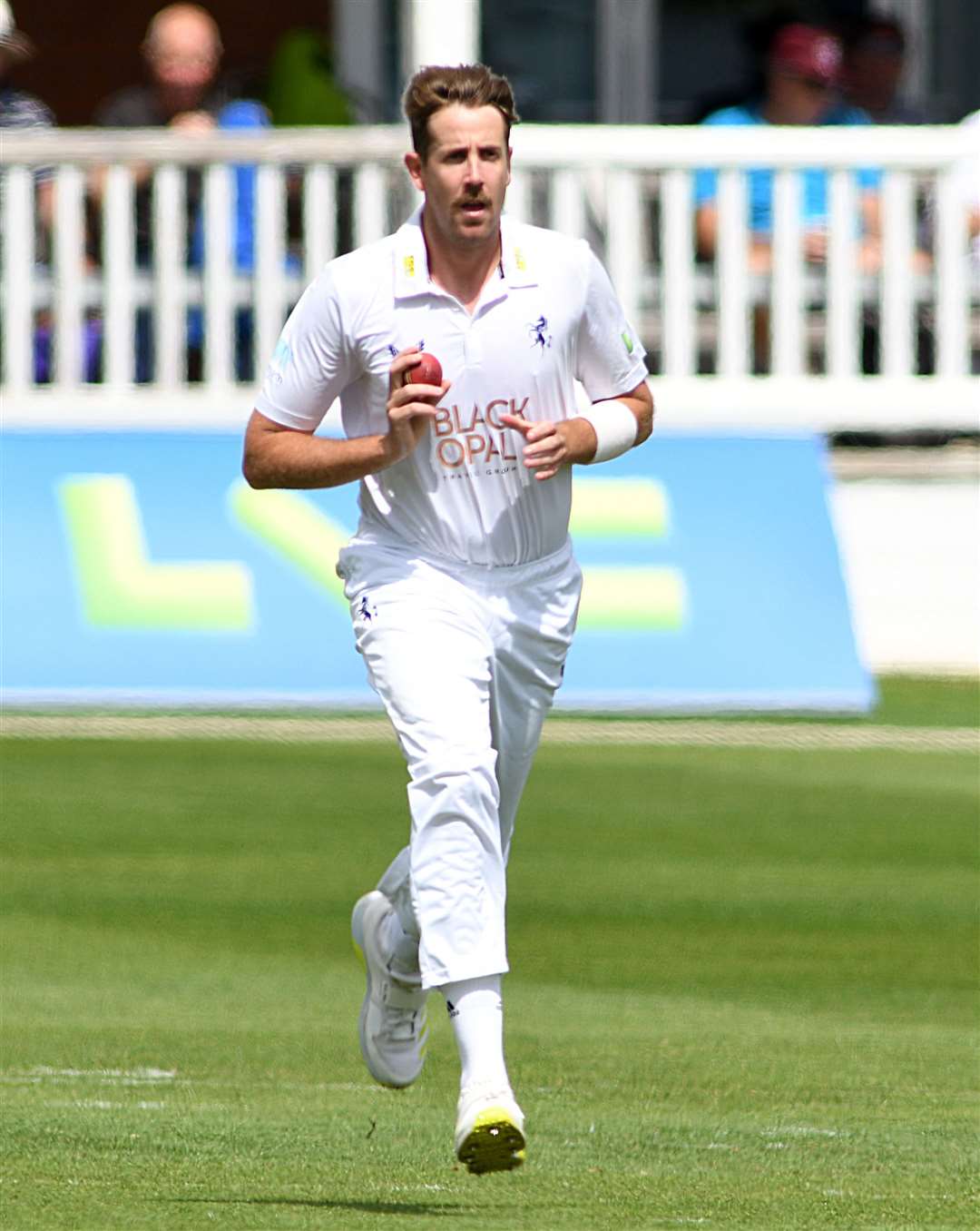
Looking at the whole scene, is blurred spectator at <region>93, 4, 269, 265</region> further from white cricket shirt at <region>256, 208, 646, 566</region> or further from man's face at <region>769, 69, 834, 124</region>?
white cricket shirt at <region>256, 208, 646, 566</region>

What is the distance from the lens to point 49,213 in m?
16.1

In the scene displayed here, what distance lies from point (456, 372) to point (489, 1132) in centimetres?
153

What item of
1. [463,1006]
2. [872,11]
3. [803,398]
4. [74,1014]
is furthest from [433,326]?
[872,11]

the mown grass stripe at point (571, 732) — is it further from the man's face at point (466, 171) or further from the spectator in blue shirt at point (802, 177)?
the man's face at point (466, 171)

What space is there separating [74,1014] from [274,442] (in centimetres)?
216

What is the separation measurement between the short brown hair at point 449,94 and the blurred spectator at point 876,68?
10.3 meters

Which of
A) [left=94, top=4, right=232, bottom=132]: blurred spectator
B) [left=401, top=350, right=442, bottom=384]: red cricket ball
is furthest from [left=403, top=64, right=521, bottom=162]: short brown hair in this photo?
[left=94, top=4, right=232, bottom=132]: blurred spectator

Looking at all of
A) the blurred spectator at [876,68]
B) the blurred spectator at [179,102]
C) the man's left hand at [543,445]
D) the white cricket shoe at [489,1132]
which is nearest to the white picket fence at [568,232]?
the blurred spectator at [179,102]

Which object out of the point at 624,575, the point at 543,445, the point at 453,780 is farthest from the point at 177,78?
the point at 453,780

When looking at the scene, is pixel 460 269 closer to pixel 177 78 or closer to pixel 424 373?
pixel 424 373

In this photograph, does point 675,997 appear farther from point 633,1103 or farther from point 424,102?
point 424,102

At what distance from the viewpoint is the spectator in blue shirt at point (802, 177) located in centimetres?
1584

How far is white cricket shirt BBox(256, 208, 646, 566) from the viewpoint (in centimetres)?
612

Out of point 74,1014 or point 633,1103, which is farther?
point 74,1014
